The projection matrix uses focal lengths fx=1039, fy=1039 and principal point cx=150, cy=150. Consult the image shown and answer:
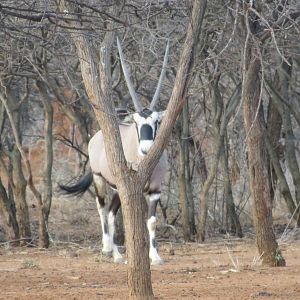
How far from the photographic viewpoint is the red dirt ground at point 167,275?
366 inches

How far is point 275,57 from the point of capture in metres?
16.2

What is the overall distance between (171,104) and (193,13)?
0.81 m

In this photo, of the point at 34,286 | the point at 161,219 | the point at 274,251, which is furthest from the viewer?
the point at 161,219

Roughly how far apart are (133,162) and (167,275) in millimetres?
2714

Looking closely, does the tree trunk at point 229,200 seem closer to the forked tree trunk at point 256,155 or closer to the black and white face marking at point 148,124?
the black and white face marking at point 148,124

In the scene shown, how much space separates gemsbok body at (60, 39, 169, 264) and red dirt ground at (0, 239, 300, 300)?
1.18 feet

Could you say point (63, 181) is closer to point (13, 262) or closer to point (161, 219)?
point (161, 219)

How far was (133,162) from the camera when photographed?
45.4ft

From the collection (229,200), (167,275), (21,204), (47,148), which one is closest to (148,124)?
(167,275)

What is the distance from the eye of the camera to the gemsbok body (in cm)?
1328

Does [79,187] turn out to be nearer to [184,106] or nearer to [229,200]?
[184,106]

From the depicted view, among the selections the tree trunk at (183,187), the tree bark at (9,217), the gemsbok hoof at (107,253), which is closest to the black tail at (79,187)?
Answer: the tree bark at (9,217)

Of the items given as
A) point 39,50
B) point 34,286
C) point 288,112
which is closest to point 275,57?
point 288,112

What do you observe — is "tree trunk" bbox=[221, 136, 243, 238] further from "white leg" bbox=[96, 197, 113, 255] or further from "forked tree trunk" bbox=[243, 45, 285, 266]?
"forked tree trunk" bbox=[243, 45, 285, 266]
